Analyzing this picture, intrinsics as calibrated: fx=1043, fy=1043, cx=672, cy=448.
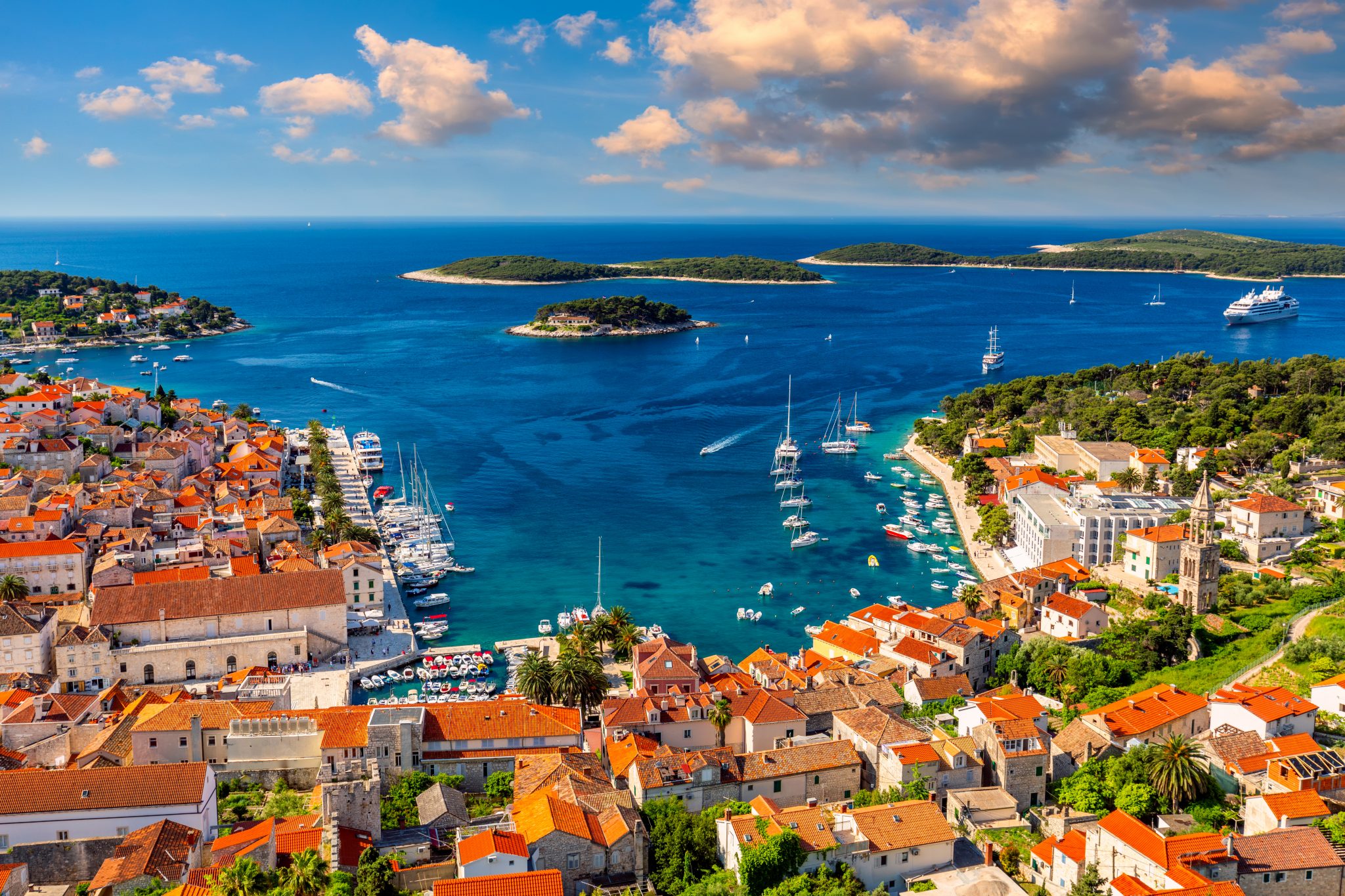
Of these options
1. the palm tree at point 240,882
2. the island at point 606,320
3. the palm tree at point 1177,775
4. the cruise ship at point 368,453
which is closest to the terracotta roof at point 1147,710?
the palm tree at point 1177,775

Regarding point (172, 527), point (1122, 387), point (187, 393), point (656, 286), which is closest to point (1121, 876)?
point (172, 527)

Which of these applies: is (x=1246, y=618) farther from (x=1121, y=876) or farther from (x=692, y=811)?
(x=692, y=811)

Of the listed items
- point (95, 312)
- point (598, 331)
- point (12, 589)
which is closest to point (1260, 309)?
point (598, 331)

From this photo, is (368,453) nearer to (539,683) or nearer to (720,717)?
(539,683)

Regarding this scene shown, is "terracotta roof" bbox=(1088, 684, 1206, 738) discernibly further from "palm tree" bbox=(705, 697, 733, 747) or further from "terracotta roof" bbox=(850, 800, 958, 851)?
"palm tree" bbox=(705, 697, 733, 747)

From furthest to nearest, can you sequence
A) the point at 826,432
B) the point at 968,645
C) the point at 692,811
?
the point at 826,432 < the point at 968,645 < the point at 692,811
